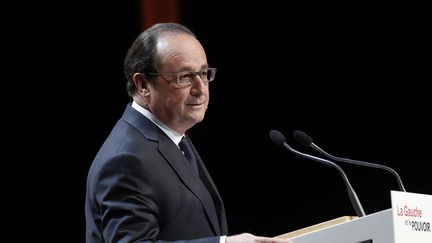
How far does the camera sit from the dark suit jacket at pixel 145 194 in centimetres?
246

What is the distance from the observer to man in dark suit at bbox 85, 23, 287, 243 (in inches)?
97.4

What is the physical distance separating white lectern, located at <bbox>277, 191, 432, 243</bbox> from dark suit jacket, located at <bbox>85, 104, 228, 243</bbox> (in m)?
0.32

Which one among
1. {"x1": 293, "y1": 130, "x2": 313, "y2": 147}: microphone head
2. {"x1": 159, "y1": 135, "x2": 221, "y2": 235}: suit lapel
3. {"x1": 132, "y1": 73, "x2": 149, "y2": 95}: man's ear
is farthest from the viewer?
{"x1": 293, "y1": 130, "x2": 313, "y2": 147}: microphone head

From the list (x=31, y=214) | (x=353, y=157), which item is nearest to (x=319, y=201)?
(x=353, y=157)

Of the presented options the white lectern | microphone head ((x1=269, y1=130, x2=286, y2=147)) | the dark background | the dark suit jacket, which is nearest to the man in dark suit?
the dark suit jacket

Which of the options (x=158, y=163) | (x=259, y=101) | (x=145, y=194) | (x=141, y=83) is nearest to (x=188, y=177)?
(x=158, y=163)

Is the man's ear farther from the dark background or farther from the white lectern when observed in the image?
the dark background

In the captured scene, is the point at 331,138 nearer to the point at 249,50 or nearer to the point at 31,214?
the point at 249,50

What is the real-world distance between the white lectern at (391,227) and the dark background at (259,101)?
8.33ft

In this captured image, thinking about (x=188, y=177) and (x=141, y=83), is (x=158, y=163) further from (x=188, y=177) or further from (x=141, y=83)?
(x=141, y=83)

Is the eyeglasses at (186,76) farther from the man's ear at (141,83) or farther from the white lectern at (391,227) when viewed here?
Result: the white lectern at (391,227)

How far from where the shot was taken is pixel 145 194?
250 cm

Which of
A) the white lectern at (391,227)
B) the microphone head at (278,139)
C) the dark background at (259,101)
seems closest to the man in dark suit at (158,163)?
the white lectern at (391,227)

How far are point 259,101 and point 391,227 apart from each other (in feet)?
10.3
